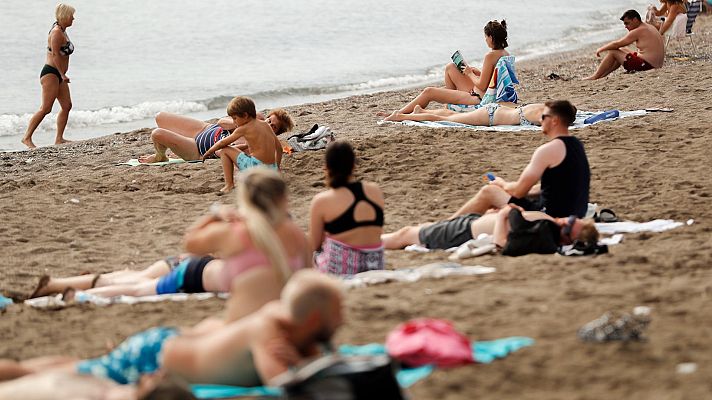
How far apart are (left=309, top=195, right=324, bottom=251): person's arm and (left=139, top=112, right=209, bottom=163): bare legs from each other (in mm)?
4445

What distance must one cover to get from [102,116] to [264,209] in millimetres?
13441

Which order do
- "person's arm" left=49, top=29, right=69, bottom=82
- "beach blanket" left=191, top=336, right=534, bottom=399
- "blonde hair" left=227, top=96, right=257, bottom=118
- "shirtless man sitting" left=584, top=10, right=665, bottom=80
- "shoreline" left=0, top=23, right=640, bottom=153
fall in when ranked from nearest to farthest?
"beach blanket" left=191, top=336, right=534, bottom=399
"blonde hair" left=227, top=96, right=257, bottom=118
"person's arm" left=49, top=29, right=69, bottom=82
"shirtless man sitting" left=584, top=10, right=665, bottom=80
"shoreline" left=0, top=23, right=640, bottom=153

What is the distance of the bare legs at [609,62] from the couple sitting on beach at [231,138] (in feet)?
20.4

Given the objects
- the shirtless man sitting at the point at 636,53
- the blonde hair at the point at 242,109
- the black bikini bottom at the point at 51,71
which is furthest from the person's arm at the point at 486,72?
the black bikini bottom at the point at 51,71

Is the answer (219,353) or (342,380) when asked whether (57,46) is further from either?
(342,380)

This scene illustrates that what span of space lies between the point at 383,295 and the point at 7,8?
84.8 feet

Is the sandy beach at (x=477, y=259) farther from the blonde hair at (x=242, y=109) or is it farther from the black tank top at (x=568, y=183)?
the blonde hair at (x=242, y=109)

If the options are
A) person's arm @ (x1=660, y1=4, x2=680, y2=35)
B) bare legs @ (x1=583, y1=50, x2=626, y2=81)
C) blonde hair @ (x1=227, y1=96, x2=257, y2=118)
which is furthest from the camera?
person's arm @ (x1=660, y1=4, x2=680, y2=35)

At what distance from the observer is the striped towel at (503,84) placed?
1143 cm

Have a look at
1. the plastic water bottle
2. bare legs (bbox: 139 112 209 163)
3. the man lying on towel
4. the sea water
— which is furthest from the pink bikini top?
the sea water

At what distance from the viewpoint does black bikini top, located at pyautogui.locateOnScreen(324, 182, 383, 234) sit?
6211 millimetres

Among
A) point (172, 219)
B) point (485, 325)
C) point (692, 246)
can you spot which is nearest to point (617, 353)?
point (485, 325)

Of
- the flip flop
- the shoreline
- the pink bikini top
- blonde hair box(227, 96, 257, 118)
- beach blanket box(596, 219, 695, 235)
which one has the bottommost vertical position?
the shoreline

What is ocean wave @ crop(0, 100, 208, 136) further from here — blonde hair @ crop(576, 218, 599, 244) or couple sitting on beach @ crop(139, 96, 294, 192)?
blonde hair @ crop(576, 218, 599, 244)
